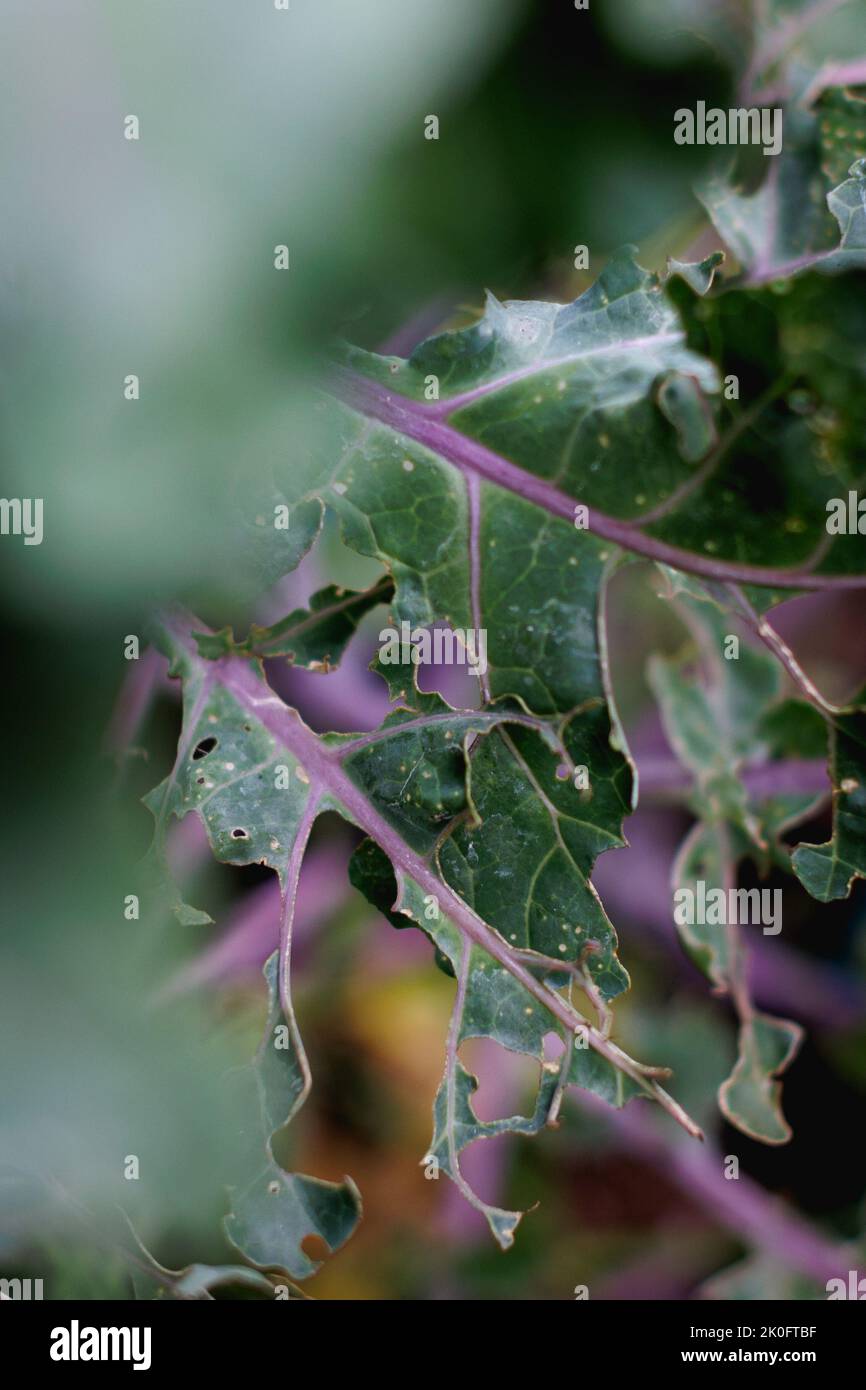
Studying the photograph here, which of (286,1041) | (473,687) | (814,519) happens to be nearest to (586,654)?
(814,519)

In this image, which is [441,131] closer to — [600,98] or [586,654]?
[600,98]

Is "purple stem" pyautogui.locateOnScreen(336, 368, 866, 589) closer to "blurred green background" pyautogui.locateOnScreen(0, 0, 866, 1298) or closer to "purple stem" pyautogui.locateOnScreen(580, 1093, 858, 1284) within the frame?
"blurred green background" pyautogui.locateOnScreen(0, 0, 866, 1298)

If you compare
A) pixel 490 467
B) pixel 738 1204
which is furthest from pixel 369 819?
pixel 738 1204

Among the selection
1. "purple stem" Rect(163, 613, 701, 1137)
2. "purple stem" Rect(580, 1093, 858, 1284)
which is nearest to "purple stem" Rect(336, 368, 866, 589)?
"purple stem" Rect(163, 613, 701, 1137)

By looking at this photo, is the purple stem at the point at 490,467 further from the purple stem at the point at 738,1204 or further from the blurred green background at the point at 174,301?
the purple stem at the point at 738,1204

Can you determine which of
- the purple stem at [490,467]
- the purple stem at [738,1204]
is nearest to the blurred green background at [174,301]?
the purple stem at [490,467]
